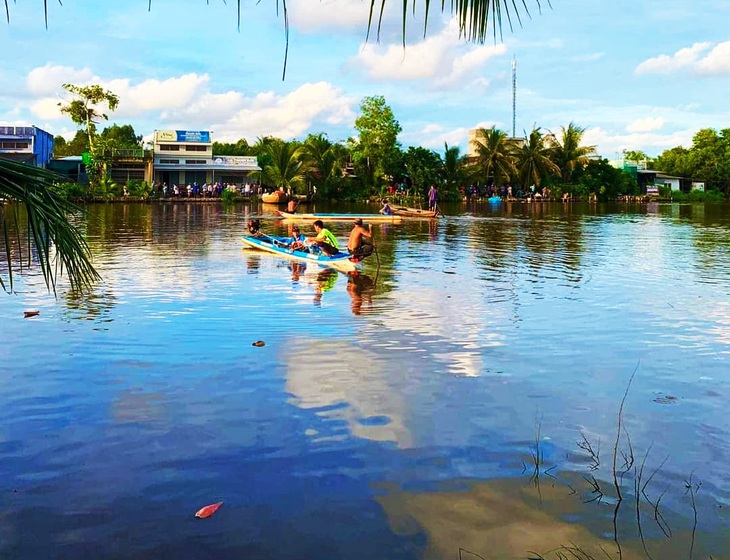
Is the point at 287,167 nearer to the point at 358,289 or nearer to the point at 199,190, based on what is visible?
the point at 199,190

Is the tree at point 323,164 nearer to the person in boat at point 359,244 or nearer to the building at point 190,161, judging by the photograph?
the building at point 190,161

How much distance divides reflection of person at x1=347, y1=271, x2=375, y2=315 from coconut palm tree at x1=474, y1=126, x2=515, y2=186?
1957 inches

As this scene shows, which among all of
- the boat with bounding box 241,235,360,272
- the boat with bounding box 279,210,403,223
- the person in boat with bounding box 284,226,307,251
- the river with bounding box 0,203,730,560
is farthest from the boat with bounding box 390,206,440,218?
the river with bounding box 0,203,730,560

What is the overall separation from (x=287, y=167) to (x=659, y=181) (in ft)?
138

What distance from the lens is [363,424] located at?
5754mm

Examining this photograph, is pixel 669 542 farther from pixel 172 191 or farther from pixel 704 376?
pixel 172 191

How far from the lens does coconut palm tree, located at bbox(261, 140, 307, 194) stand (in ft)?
179

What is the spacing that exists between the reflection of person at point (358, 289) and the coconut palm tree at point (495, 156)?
4971 centimetres

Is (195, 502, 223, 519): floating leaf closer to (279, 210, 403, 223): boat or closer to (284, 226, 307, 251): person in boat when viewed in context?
(284, 226, 307, 251): person in boat

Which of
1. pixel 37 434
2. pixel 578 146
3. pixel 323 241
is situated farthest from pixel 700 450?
pixel 578 146

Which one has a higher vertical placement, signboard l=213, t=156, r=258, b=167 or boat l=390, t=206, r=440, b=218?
signboard l=213, t=156, r=258, b=167

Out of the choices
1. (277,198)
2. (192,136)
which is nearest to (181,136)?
(192,136)

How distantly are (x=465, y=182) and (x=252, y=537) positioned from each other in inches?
2372

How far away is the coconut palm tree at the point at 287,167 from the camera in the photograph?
5456cm
